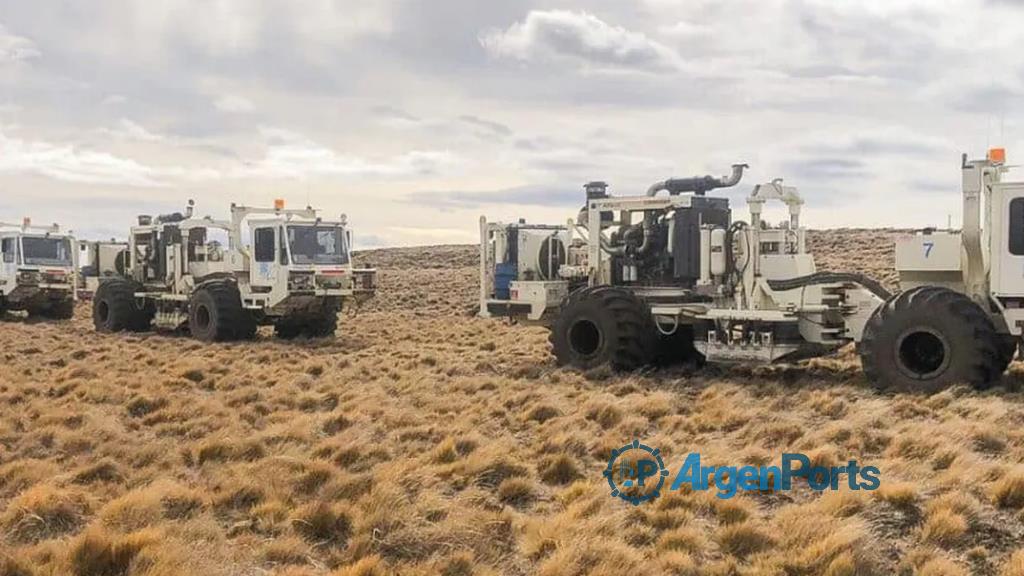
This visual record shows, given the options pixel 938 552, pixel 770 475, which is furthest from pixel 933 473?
pixel 938 552

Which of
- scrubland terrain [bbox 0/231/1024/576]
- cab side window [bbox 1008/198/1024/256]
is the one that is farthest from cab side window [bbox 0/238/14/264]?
cab side window [bbox 1008/198/1024/256]

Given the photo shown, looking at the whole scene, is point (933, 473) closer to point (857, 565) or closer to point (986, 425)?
point (986, 425)

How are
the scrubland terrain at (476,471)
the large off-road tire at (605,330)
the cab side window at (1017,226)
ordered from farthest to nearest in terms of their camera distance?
1. the large off-road tire at (605,330)
2. the cab side window at (1017,226)
3. the scrubland terrain at (476,471)

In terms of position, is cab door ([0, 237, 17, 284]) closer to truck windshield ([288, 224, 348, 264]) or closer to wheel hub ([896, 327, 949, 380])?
truck windshield ([288, 224, 348, 264])

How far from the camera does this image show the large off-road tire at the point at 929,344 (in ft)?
38.3

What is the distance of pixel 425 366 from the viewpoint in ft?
54.7

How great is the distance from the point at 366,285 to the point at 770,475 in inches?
561

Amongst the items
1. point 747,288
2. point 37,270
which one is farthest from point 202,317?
point 747,288

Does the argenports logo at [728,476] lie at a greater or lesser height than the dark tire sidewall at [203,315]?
lesser

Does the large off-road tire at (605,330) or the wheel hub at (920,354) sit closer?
the wheel hub at (920,354)

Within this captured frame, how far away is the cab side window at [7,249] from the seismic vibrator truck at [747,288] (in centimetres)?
1836

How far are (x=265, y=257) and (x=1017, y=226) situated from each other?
14486 millimetres

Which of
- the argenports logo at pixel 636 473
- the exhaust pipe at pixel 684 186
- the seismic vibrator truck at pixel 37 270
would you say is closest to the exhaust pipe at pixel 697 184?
the exhaust pipe at pixel 684 186

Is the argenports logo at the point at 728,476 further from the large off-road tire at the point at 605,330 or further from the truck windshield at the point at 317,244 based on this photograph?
the truck windshield at the point at 317,244
